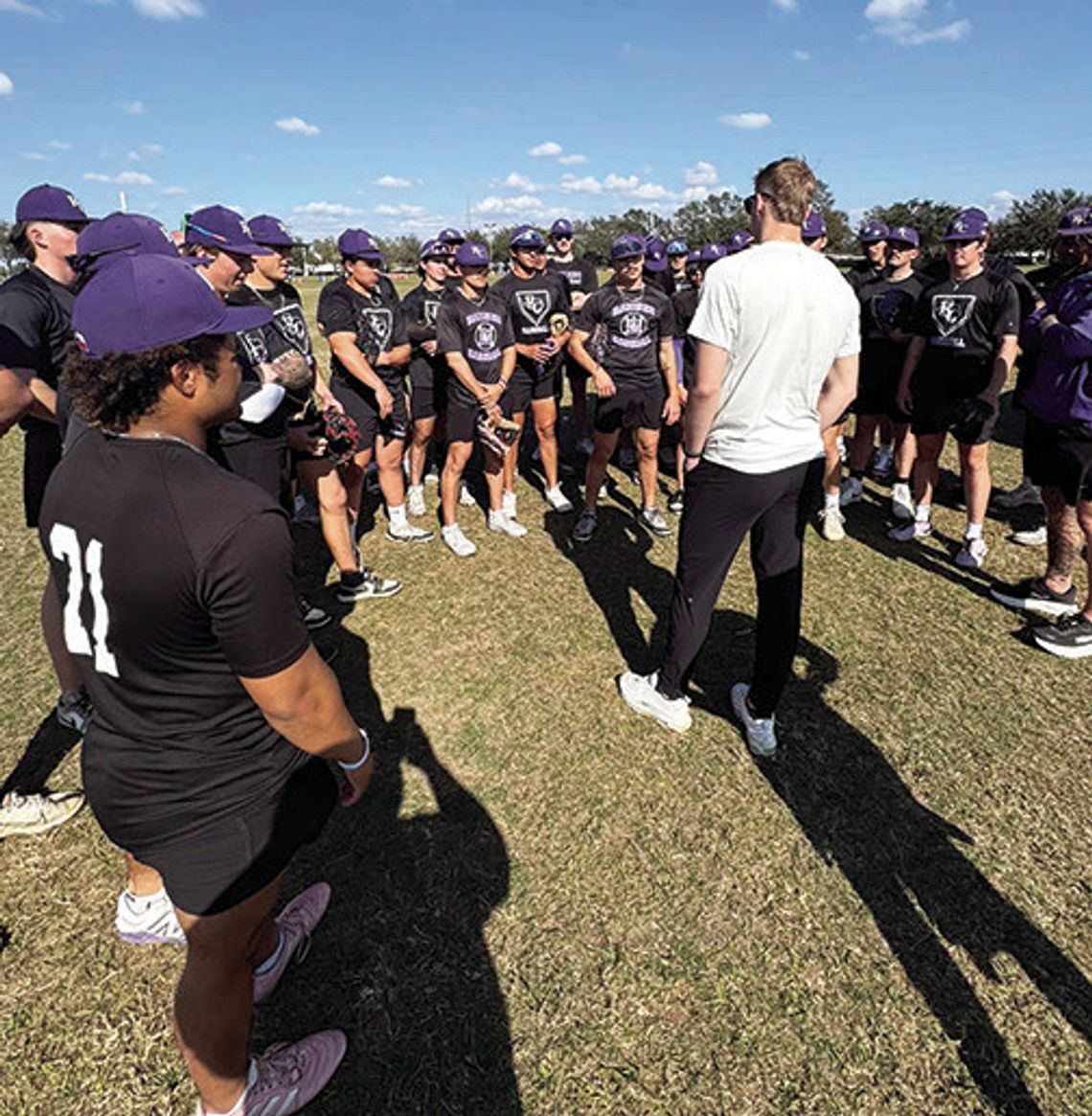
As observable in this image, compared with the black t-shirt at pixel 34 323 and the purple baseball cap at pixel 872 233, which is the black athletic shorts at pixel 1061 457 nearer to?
the purple baseball cap at pixel 872 233

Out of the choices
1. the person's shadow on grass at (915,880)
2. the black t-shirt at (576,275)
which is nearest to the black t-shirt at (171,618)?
the person's shadow on grass at (915,880)

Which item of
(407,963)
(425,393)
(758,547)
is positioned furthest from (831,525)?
(407,963)

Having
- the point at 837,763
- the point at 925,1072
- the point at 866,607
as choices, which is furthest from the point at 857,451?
the point at 925,1072

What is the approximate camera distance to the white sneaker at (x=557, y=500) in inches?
262

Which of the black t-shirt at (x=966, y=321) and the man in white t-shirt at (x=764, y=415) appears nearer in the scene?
the man in white t-shirt at (x=764, y=415)

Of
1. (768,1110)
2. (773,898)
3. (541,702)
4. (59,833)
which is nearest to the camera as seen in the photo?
(768,1110)

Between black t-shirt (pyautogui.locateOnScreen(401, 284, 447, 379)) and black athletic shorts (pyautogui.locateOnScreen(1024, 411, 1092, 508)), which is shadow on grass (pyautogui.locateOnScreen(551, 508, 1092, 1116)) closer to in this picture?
black athletic shorts (pyautogui.locateOnScreen(1024, 411, 1092, 508))

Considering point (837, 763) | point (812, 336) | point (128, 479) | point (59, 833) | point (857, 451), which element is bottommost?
point (59, 833)

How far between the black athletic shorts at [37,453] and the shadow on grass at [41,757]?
1072 mm

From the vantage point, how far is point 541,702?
12.7ft

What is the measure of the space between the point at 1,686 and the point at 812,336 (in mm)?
4663

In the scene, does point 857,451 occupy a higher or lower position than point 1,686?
higher

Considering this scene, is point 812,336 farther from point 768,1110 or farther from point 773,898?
point 768,1110

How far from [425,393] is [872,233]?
4785mm
